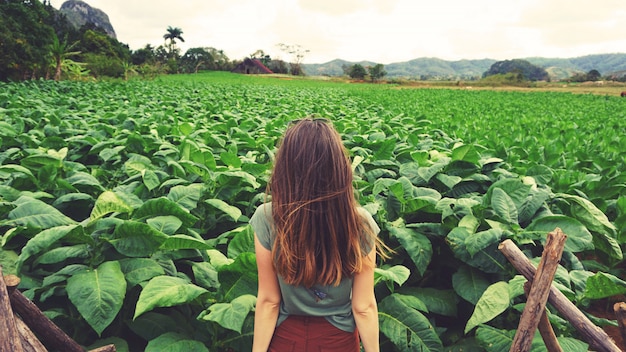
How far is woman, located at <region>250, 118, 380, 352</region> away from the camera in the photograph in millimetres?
1530

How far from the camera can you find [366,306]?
1659 mm

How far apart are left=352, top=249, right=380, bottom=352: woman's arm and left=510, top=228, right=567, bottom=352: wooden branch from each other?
537mm

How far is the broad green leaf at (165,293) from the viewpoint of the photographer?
1614mm

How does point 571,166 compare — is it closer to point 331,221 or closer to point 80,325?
point 331,221

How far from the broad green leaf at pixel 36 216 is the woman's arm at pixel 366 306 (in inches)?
59.8


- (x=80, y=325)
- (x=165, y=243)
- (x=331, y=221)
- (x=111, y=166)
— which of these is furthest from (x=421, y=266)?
(x=111, y=166)

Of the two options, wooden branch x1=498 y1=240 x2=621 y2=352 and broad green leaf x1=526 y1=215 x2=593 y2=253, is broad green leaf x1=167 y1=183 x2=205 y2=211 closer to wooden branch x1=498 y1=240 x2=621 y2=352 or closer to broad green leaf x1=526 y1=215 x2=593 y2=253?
wooden branch x1=498 y1=240 x2=621 y2=352

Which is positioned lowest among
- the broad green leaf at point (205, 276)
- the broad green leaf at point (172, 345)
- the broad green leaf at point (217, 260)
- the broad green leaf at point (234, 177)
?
the broad green leaf at point (172, 345)

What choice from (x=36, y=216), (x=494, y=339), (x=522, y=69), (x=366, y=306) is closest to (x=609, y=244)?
(x=494, y=339)

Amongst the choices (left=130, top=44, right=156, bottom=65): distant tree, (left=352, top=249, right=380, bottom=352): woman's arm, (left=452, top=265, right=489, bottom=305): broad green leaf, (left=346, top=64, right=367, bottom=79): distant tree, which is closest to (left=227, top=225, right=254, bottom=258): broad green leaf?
(left=352, top=249, right=380, bottom=352): woman's arm

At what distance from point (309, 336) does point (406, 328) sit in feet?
1.92

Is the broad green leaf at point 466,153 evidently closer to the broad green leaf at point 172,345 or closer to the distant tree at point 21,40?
the broad green leaf at point 172,345

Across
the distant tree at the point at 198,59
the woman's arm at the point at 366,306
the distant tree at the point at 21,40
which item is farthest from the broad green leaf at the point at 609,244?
the distant tree at the point at 198,59

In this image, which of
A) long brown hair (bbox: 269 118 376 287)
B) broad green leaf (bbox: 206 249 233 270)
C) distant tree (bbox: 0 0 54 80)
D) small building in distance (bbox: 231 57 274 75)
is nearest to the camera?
long brown hair (bbox: 269 118 376 287)
